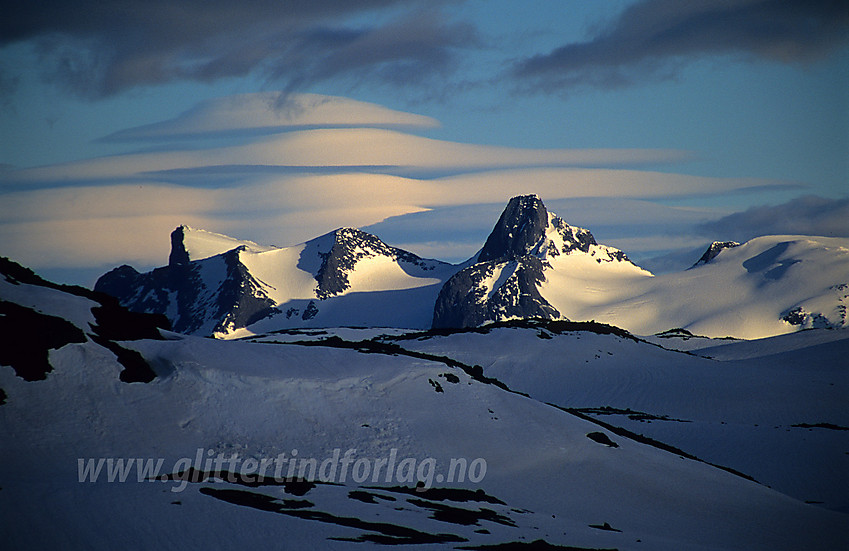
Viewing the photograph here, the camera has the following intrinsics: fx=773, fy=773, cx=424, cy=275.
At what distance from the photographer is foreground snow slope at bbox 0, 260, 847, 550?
28.0 meters

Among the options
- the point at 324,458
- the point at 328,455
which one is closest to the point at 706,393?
the point at 328,455

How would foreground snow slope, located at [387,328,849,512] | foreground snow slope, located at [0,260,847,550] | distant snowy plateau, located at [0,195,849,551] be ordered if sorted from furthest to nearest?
foreground snow slope, located at [387,328,849,512] → distant snowy plateau, located at [0,195,849,551] → foreground snow slope, located at [0,260,847,550]

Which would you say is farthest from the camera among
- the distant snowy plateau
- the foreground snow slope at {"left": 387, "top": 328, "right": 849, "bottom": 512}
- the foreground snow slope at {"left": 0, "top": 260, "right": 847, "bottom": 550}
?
the foreground snow slope at {"left": 387, "top": 328, "right": 849, "bottom": 512}

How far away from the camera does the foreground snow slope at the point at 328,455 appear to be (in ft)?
91.8

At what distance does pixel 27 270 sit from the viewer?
50094mm

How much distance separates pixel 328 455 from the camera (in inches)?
1639

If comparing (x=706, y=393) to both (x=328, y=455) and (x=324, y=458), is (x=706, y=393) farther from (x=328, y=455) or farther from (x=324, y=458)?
(x=324, y=458)

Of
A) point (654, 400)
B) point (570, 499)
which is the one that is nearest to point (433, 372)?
point (570, 499)

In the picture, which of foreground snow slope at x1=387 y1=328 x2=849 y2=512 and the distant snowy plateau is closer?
the distant snowy plateau

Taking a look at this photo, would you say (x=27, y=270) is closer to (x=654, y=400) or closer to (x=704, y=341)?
(x=654, y=400)

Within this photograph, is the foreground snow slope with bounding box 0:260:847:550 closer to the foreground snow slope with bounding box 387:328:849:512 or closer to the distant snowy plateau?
the distant snowy plateau

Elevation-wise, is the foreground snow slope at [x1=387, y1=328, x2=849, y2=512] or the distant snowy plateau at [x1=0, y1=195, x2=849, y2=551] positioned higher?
the foreground snow slope at [x1=387, y1=328, x2=849, y2=512]

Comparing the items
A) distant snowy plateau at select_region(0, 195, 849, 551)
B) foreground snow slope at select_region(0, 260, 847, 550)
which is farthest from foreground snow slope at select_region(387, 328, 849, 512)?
foreground snow slope at select_region(0, 260, 847, 550)

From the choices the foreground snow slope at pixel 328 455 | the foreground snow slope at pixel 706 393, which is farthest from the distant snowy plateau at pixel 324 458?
the foreground snow slope at pixel 706 393
